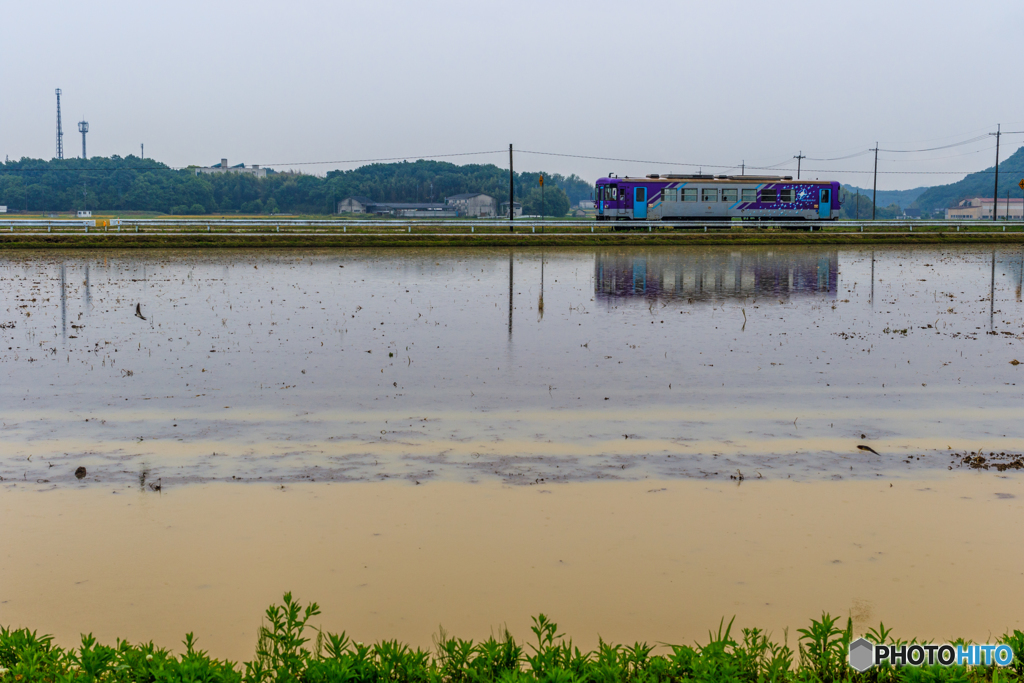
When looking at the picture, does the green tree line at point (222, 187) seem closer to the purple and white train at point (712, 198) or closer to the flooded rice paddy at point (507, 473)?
the purple and white train at point (712, 198)

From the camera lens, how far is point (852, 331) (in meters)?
17.5

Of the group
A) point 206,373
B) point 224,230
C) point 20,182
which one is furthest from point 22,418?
point 20,182

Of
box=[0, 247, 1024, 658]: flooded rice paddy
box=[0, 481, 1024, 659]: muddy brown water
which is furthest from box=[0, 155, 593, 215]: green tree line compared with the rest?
box=[0, 481, 1024, 659]: muddy brown water

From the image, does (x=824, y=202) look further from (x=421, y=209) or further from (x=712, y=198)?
(x=421, y=209)

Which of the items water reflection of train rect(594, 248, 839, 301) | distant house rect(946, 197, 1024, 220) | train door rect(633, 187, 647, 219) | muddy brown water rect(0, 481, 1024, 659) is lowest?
muddy brown water rect(0, 481, 1024, 659)

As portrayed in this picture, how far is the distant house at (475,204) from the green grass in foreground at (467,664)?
478 feet

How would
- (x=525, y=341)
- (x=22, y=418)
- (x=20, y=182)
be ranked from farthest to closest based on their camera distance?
(x=20, y=182), (x=525, y=341), (x=22, y=418)

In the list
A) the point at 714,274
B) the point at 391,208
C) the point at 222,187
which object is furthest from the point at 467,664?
the point at 222,187

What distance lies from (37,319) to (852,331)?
16.3 metres

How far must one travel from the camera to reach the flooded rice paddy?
5863 mm

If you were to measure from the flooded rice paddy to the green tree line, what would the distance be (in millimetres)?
117791

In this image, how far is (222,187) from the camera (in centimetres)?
14450

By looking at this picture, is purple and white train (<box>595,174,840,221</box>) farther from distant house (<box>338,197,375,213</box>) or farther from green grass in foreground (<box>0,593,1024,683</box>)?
distant house (<box>338,197,375,213</box>)

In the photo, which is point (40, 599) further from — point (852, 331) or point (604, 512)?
point (852, 331)
